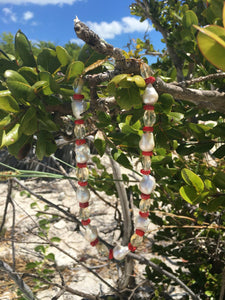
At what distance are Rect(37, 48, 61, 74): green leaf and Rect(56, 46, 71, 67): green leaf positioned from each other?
1.7 inches

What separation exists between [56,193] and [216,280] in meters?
2.26

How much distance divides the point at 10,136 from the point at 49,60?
0.71ft

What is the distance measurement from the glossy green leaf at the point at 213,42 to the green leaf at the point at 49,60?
38 centimetres

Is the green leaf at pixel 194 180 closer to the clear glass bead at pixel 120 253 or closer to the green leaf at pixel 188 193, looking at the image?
the green leaf at pixel 188 193

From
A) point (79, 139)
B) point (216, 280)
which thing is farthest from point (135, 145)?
point (216, 280)

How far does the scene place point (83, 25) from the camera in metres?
0.44

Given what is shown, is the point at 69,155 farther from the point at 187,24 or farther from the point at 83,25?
the point at 83,25

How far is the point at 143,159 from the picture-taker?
637 mm

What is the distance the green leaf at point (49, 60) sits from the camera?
59cm

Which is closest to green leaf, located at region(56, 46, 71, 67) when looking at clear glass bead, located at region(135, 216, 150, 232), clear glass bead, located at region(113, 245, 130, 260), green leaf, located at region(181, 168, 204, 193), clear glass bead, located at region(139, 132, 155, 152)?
clear glass bead, located at region(139, 132, 155, 152)

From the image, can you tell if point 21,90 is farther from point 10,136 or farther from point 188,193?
point 188,193

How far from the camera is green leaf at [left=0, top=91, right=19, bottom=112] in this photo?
19.8 inches

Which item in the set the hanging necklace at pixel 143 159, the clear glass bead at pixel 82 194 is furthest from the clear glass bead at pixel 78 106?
the clear glass bead at pixel 82 194

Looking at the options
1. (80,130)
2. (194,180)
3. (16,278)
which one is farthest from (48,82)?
(16,278)
